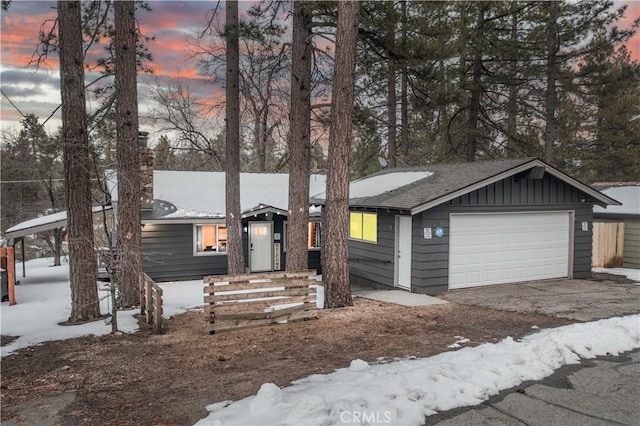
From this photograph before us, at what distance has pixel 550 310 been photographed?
28.0ft

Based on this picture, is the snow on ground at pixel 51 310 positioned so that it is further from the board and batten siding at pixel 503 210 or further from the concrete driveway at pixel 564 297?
the concrete driveway at pixel 564 297

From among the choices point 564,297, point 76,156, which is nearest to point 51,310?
point 76,156

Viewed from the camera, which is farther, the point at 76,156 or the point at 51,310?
the point at 51,310

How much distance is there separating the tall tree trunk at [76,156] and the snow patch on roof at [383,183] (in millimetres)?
7831

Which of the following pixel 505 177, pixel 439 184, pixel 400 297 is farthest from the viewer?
pixel 439 184

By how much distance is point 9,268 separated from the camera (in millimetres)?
10562

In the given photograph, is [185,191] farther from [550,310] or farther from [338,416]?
[338,416]

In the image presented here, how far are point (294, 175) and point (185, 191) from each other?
7058 millimetres

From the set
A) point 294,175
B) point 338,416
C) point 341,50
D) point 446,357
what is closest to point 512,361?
point 446,357

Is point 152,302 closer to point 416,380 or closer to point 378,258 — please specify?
point 416,380

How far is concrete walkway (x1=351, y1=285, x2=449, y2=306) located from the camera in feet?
31.7

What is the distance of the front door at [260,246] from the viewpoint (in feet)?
51.4

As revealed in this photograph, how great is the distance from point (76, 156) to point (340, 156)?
16.3 ft

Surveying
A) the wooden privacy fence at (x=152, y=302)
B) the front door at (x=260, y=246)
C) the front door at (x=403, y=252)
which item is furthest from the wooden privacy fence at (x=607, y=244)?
the wooden privacy fence at (x=152, y=302)
